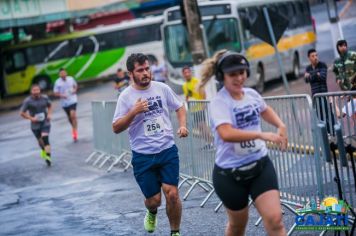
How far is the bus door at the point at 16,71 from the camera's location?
41.8 metres

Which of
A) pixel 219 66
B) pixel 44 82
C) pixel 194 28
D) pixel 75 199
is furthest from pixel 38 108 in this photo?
pixel 44 82

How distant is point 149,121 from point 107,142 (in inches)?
339

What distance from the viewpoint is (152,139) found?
25.8 ft

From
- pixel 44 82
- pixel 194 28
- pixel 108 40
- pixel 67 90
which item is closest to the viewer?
pixel 194 28

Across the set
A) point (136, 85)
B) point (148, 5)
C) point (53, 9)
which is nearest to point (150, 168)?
point (136, 85)

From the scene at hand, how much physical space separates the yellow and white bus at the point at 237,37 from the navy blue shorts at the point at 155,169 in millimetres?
16825

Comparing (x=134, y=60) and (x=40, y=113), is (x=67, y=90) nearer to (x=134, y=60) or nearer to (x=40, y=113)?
(x=40, y=113)

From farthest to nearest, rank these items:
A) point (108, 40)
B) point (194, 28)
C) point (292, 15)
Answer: point (108, 40)
point (292, 15)
point (194, 28)

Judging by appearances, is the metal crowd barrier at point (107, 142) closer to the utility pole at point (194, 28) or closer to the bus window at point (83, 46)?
the utility pole at point (194, 28)

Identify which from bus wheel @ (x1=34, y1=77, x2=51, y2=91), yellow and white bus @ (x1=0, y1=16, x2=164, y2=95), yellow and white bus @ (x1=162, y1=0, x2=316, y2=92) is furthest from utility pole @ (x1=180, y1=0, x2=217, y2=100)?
bus wheel @ (x1=34, y1=77, x2=51, y2=91)

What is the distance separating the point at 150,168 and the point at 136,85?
83 centimetres

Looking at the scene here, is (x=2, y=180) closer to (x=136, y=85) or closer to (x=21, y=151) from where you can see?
(x=21, y=151)

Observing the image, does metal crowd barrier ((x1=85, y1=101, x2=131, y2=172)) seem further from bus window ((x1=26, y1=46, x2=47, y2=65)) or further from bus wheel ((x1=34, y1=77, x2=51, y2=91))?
bus window ((x1=26, y1=46, x2=47, y2=65))

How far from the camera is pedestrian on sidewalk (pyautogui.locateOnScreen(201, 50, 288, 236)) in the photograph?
5844mm
